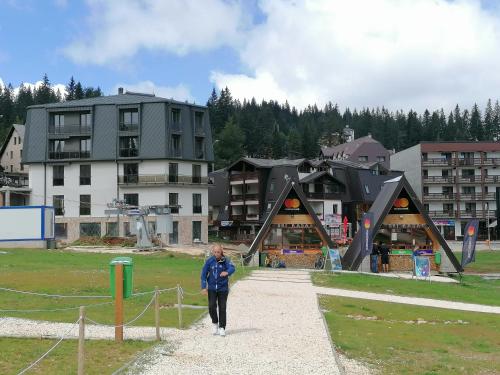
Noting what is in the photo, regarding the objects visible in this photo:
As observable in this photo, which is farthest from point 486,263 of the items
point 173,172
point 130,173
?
point 130,173

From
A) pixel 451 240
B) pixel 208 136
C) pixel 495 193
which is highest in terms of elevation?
pixel 208 136

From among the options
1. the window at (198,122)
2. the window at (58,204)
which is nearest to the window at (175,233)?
the window at (198,122)

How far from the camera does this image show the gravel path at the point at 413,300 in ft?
70.9

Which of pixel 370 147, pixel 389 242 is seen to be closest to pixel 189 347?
pixel 389 242

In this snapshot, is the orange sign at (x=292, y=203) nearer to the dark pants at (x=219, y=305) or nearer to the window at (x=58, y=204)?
the dark pants at (x=219, y=305)

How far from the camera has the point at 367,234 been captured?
113 feet

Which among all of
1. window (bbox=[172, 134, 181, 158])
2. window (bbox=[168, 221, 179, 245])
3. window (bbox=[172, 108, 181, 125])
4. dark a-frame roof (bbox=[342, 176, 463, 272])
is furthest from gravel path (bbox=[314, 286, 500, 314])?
window (bbox=[172, 108, 181, 125])

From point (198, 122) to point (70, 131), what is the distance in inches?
574

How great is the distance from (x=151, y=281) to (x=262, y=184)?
60.0 m

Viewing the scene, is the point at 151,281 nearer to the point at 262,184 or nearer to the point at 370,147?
the point at 262,184

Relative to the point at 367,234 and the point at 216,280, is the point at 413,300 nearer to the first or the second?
the point at 367,234

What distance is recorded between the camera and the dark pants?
12984 millimetres

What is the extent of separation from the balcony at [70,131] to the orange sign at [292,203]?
35.7m

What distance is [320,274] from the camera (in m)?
32.3
